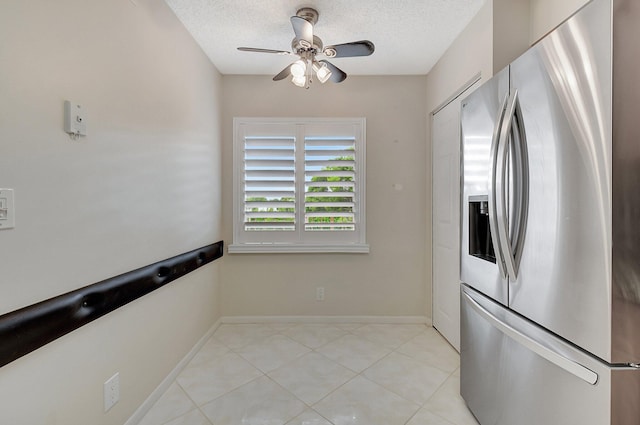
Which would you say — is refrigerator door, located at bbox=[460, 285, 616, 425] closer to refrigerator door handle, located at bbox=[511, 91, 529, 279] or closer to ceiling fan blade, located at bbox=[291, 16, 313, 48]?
refrigerator door handle, located at bbox=[511, 91, 529, 279]

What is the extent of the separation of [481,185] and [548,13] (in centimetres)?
118

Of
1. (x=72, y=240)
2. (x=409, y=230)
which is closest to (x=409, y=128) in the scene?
(x=409, y=230)

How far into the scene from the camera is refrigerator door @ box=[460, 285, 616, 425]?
966 millimetres

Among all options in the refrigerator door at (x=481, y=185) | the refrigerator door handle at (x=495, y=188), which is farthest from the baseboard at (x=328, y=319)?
the refrigerator door handle at (x=495, y=188)

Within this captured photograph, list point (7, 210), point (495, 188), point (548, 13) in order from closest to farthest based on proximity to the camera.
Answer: point (7, 210) < point (495, 188) < point (548, 13)

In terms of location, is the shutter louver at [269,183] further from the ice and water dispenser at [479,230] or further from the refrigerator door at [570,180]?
the refrigerator door at [570,180]

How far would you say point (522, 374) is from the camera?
1.23 meters

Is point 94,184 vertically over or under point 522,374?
over

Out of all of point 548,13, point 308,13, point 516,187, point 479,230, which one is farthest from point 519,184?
point 308,13

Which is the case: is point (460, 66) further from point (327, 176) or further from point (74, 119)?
point (74, 119)

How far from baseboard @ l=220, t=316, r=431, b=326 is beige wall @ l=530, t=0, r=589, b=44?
8.34 ft

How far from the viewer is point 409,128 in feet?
9.99

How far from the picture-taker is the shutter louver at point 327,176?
9.90 feet

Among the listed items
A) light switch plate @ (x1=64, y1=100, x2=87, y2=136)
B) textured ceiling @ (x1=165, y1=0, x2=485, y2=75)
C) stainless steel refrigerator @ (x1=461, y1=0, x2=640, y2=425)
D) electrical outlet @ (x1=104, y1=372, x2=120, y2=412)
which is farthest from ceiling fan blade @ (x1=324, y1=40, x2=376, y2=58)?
electrical outlet @ (x1=104, y1=372, x2=120, y2=412)
